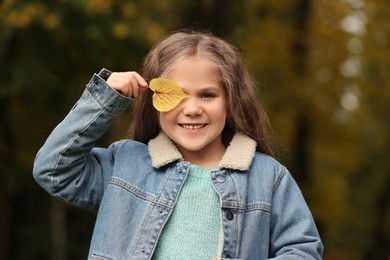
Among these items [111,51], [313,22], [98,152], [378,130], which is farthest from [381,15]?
[98,152]

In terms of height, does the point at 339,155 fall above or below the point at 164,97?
below

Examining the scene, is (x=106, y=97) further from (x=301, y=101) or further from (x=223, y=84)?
(x=301, y=101)

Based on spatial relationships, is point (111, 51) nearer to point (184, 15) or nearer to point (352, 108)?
point (184, 15)

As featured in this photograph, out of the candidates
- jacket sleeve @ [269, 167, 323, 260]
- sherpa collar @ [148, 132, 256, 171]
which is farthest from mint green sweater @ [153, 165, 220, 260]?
jacket sleeve @ [269, 167, 323, 260]

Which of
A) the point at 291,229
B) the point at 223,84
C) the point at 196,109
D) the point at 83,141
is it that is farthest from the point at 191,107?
the point at 291,229

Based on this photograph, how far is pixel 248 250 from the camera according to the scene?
2969 mm

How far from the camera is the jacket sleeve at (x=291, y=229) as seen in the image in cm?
298

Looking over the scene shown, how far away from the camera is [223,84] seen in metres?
3.17

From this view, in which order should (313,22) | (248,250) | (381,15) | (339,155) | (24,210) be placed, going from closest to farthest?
(248,250), (381,15), (313,22), (339,155), (24,210)

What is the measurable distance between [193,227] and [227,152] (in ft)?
1.19

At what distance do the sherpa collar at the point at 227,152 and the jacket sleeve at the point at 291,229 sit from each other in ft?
0.54

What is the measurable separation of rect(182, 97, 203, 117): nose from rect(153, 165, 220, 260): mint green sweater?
29 cm

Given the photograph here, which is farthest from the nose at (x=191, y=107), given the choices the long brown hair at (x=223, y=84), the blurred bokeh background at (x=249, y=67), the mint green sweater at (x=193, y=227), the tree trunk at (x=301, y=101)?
the tree trunk at (x=301, y=101)

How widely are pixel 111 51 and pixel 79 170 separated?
22.1 ft
